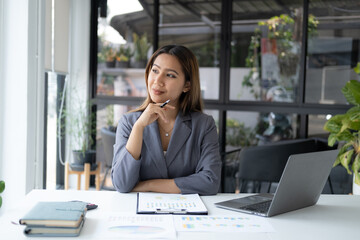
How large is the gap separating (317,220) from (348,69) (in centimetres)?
337

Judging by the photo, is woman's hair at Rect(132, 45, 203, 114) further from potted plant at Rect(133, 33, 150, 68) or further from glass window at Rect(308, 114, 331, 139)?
potted plant at Rect(133, 33, 150, 68)

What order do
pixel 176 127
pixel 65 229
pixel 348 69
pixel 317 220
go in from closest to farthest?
pixel 65 229 < pixel 317 220 < pixel 176 127 < pixel 348 69

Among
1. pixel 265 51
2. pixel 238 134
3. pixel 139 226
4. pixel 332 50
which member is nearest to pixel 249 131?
pixel 238 134

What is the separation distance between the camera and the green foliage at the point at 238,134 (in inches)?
191

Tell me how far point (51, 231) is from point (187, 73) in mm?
1301

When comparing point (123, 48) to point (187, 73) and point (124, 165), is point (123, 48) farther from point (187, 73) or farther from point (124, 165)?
point (124, 165)

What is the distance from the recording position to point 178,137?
88.0 inches

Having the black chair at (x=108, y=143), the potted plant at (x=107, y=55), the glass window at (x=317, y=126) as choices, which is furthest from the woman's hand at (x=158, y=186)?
the potted plant at (x=107, y=55)

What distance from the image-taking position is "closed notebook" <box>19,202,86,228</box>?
1281mm

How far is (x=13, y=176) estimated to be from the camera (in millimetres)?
3281

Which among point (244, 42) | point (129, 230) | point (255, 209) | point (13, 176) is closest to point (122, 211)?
point (129, 230)

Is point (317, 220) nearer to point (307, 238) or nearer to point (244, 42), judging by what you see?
point (307, 238)

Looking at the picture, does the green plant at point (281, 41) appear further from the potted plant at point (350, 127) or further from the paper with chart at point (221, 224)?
the paper with chart at point (221, 224)

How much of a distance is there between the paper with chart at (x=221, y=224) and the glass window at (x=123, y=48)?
3676 millimetres
